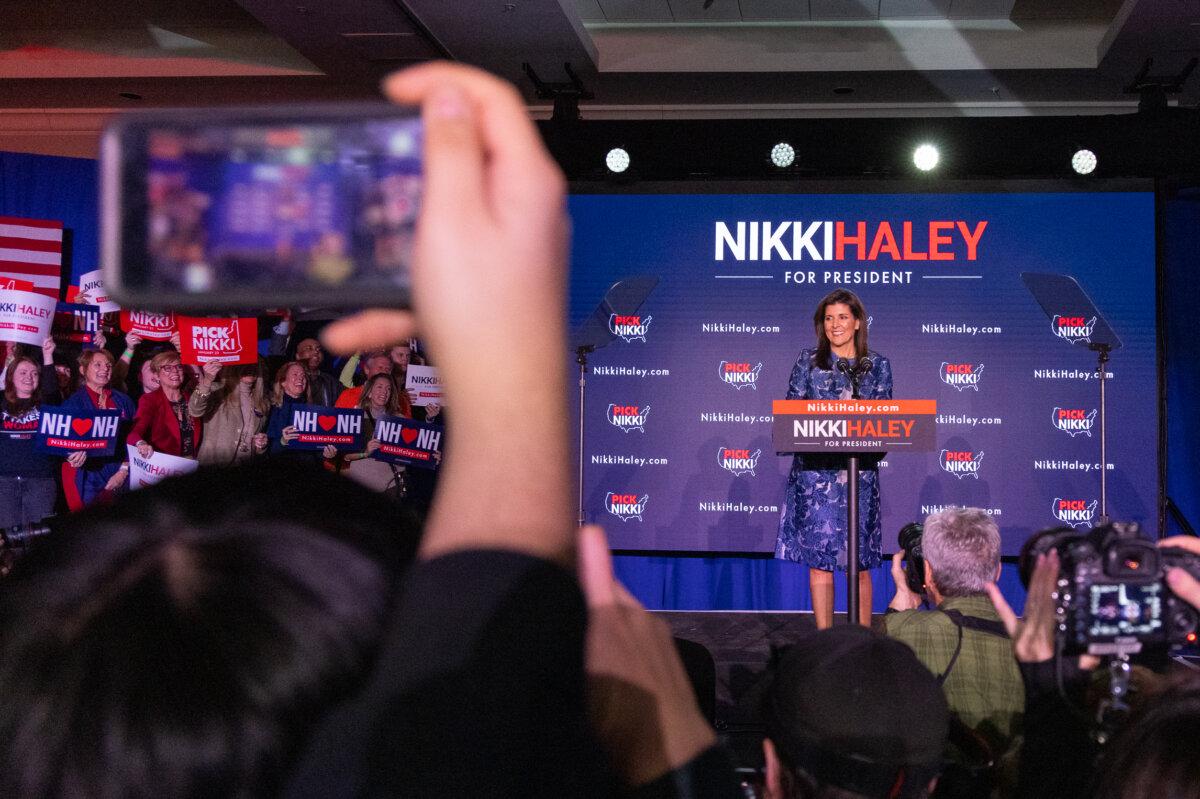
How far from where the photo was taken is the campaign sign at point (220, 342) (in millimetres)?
6453

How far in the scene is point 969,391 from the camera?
266 inches

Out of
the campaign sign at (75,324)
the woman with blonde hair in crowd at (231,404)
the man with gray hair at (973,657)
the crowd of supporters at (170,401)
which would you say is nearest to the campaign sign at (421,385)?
the crowd of supporters at (170,401)

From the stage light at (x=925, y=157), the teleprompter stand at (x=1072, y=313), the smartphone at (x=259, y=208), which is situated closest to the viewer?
the smartphone at (x=259, y=208)

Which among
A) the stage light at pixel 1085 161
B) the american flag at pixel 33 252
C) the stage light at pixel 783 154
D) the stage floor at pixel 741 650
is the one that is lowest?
the stage floor at pixel 741 650

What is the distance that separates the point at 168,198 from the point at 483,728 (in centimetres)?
43

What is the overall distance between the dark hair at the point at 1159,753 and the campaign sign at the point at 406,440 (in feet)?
18.4

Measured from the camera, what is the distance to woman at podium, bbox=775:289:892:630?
488 cm

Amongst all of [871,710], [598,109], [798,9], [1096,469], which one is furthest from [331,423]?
[871,710]

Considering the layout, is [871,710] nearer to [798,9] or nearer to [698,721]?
[698,721]

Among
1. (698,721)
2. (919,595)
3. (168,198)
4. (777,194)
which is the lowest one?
(919,595)

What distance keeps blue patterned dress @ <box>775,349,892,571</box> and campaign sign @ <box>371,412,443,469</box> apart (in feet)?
7.83

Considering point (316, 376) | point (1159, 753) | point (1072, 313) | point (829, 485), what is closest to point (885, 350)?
point (1072, 313)

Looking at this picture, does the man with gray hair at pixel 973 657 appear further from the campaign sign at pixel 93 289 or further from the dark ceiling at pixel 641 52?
the campaign sign at pixel 93 289

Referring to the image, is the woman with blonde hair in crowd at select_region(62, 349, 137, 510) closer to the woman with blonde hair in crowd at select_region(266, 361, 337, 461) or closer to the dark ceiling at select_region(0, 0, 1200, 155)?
the woman with blonde hair in crowd at select_region(266, 361, 337, 461)
